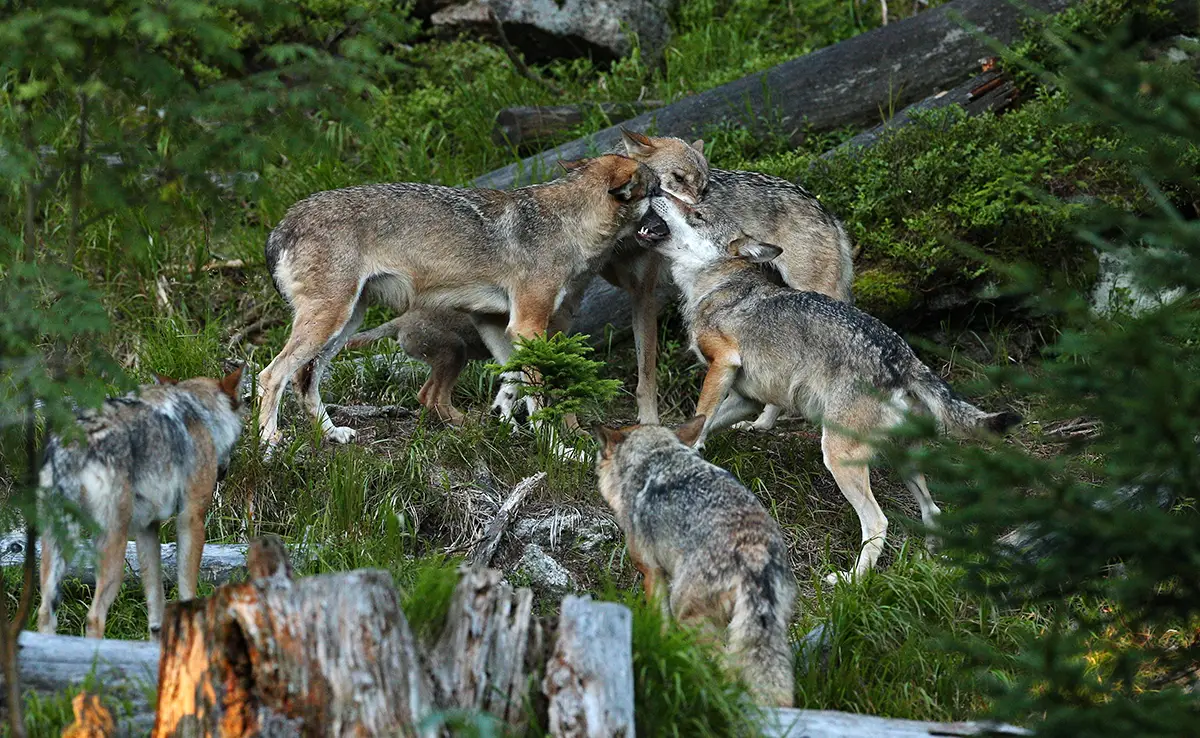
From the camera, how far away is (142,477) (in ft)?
17.6

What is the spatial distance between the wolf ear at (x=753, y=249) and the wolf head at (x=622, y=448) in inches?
89.1

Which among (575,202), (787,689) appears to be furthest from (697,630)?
(575,202)

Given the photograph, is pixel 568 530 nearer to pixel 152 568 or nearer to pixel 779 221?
pixel 152 568

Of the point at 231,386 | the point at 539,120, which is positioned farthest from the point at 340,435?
the point at 539,120

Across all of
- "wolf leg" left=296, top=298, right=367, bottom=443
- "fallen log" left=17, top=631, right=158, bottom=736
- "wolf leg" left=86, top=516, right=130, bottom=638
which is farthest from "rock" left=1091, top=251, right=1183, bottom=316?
"fallen log" left=17, top=631, right=158, bottom=736

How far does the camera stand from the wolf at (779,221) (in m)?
8.92

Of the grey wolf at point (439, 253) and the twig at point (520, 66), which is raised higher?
the twig at point (520, 66)

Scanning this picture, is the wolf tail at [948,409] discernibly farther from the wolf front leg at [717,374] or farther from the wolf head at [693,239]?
the wolf head at [693,239]

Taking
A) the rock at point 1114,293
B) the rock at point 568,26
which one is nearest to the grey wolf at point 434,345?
the rock at point 1114,293

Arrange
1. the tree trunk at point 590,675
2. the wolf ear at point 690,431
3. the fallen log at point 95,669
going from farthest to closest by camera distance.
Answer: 1. the wolf ear at point 690,431
2. the fallen log at point 95,669
3. the tree trunk at point 590,675

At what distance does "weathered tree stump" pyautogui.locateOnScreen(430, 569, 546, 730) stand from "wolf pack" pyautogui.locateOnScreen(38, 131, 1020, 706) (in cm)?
105

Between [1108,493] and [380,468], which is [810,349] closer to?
[380,468]

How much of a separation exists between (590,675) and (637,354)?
5.09m

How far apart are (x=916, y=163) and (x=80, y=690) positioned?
7126mm
